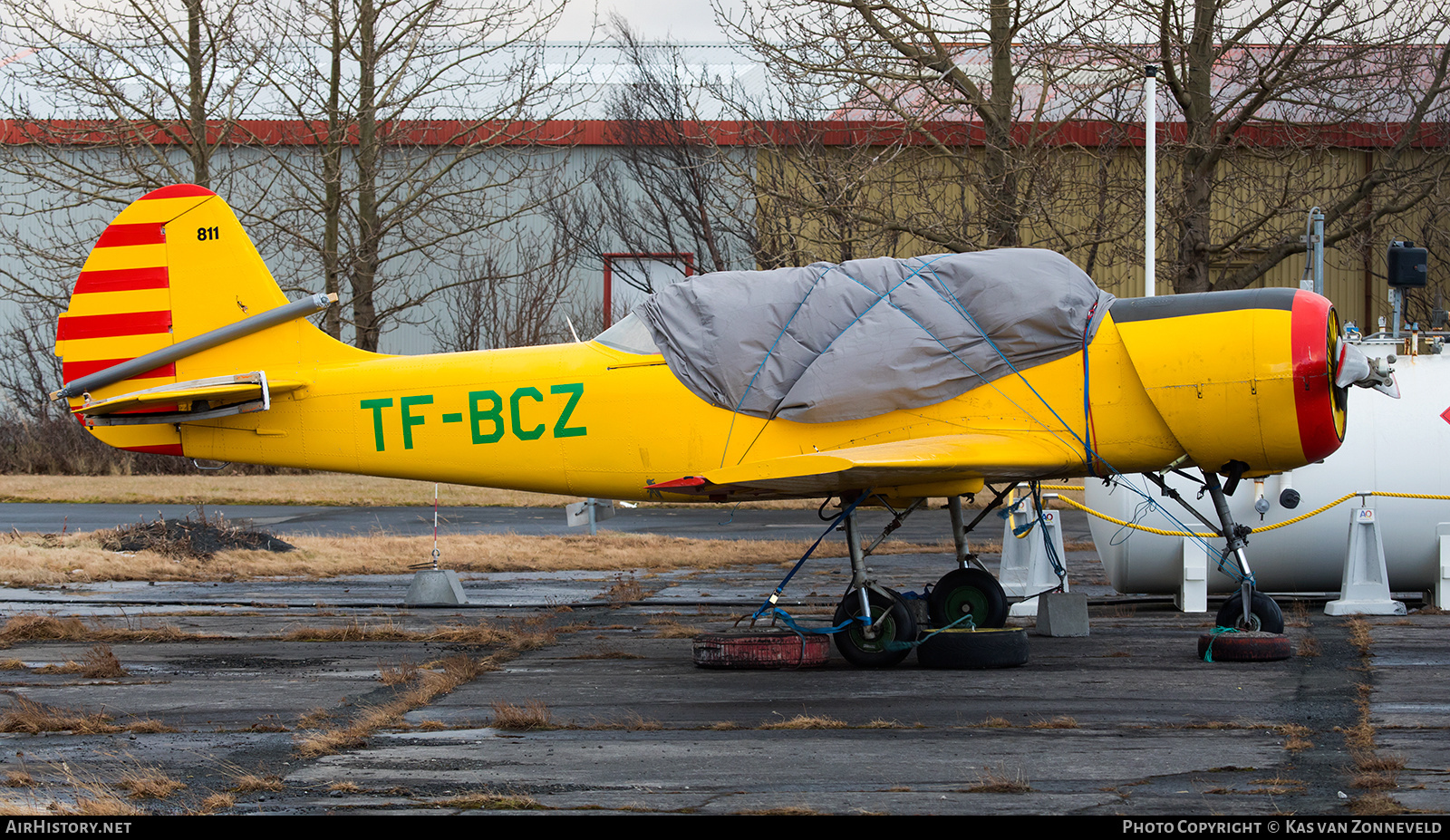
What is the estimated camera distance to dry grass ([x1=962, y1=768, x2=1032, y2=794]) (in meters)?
5.37

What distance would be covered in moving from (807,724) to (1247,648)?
11.4 feet

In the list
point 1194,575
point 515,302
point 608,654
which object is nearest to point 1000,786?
point 608,654

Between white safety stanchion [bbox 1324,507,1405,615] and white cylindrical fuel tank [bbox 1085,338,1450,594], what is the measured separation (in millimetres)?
283

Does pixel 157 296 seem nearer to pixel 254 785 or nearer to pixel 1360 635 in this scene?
pixel 254 785

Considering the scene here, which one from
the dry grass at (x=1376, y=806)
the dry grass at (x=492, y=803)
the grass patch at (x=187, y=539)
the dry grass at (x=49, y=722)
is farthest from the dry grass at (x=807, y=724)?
the grass patch at (x=187, y=539)

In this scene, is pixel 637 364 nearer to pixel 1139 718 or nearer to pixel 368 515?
pixel 1139 718

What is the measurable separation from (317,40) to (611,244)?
9.06 m

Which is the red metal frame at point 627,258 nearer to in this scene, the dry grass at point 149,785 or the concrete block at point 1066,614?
the concrete block at point 1066,614

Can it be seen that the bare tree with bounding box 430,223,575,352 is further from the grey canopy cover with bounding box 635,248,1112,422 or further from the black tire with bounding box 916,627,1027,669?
the black tire with bounding box 916,627,1027,669

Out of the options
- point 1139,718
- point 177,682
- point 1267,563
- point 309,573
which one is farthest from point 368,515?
point 1139,718

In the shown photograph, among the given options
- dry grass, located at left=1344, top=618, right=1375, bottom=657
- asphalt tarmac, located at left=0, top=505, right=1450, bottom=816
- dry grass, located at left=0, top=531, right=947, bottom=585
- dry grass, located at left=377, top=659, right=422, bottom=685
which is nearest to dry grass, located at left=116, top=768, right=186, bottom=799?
asphalt tarmac, located at left=0, top=505, right=1450, bottom=816

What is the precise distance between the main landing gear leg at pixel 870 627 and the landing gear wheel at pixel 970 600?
2.03 feet

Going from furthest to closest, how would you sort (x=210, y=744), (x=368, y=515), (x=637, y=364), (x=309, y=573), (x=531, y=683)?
(x=368, y=515), (x=309, y=573), (x=637, y=364), (x=531, y=683), (x=210, y=744)

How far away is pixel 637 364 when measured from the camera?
30.6 feet
